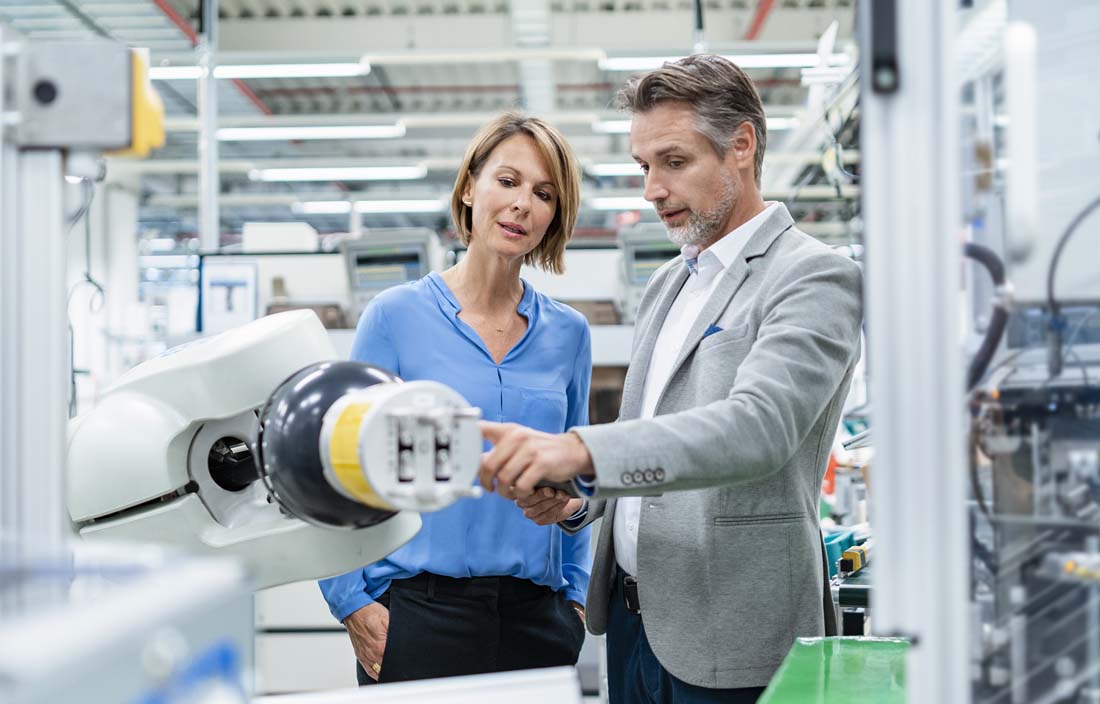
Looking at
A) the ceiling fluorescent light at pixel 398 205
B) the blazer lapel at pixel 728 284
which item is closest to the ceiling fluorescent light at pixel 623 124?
the ceiling fluorescent light at pixel 398 205

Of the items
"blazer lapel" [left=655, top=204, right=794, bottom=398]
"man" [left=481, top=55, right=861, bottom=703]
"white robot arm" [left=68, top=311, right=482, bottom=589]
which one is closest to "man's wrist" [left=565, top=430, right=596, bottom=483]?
"man" [left=481, top=55, right=861, bottom=703]

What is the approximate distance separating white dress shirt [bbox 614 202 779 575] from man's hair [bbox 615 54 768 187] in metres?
0.13

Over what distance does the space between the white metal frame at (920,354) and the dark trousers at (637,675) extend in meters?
0.68

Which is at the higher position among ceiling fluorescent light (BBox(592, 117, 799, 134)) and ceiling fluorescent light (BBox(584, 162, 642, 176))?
ceiling fluorescent light (BBox(592, 117, 799, 134))

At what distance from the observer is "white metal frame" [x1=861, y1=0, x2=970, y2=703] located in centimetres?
72

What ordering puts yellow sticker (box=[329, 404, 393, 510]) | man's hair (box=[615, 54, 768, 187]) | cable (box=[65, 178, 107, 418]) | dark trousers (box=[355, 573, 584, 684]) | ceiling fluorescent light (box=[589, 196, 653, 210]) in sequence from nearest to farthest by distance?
yellow sticker (box=[329, 404, 393, 510]) < cable (box=[65, 178, 107, 418]) < man's hair (box=[615, 54, 768, 187]) < dark trousers (box=[355, 573, 584, 684]) < ceiling fluorescent light (box=[589, 196, 653, 210])

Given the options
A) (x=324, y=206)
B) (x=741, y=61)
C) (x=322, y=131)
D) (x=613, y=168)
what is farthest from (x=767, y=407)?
(x=324, y=206)

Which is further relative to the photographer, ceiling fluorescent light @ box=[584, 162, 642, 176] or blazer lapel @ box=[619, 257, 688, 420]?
ceiling fluorescent light @ box=[584, 162, 642, 176]

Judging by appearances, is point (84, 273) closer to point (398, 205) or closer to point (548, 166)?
point (548, 166)

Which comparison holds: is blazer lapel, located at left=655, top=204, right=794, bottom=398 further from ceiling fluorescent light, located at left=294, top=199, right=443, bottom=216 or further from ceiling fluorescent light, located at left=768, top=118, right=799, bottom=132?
ceiling fluorescent light, located at left=294, top=199, right=443, bottom=216

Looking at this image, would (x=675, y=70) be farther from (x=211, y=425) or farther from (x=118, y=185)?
(x=118, y=185)

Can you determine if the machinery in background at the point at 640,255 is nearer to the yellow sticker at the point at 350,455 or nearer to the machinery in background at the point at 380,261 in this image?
the machinery in background at the point at 380,261

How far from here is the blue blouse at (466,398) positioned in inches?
64.1

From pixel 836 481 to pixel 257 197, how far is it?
774cm
